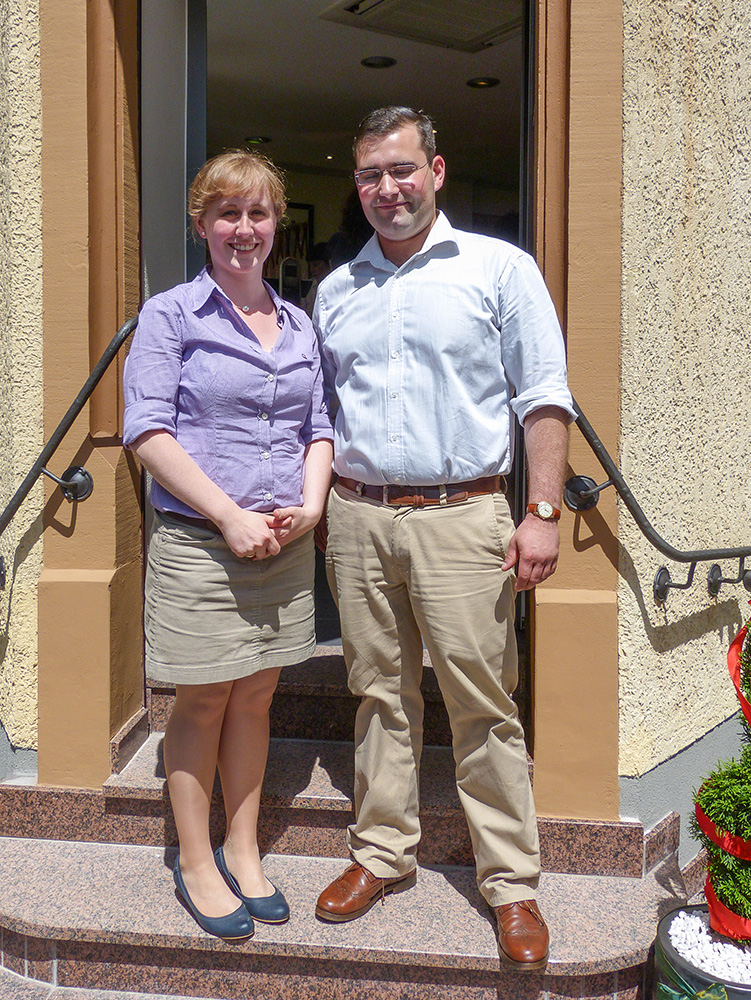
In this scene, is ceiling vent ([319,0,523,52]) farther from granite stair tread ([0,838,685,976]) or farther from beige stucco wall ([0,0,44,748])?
granite stair tread ([0,838,685,976])

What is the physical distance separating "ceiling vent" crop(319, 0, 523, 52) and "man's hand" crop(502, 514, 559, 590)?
2.84 m

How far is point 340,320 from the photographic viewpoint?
2316mm

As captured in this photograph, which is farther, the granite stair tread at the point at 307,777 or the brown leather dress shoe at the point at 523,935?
the granite stair tread at the point at 307,777

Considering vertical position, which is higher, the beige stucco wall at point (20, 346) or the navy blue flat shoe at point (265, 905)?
the beige stucco wall at point (20, 346)

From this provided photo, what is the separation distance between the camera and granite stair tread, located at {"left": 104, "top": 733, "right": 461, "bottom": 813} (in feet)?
8.50

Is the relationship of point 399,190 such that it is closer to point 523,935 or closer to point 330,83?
point 523,935

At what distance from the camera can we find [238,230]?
211cm

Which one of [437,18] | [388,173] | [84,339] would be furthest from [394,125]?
[437,18]

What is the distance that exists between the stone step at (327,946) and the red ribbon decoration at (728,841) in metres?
0.34

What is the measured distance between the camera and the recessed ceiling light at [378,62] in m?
5.01

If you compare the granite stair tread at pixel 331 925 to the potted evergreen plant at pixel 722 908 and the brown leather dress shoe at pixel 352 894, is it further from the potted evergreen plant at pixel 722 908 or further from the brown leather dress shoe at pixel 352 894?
the potted evergreen plant at pixel 722 908

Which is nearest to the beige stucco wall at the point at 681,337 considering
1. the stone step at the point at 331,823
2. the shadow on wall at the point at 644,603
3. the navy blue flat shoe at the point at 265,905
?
the shadow on wall at the point at 644,603

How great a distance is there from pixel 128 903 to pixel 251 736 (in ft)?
1.82

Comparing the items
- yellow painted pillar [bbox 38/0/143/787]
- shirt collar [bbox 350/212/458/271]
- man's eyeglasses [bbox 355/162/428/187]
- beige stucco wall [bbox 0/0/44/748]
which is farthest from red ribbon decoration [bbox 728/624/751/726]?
beige stucco wall [bbox 0/0/44/748]
